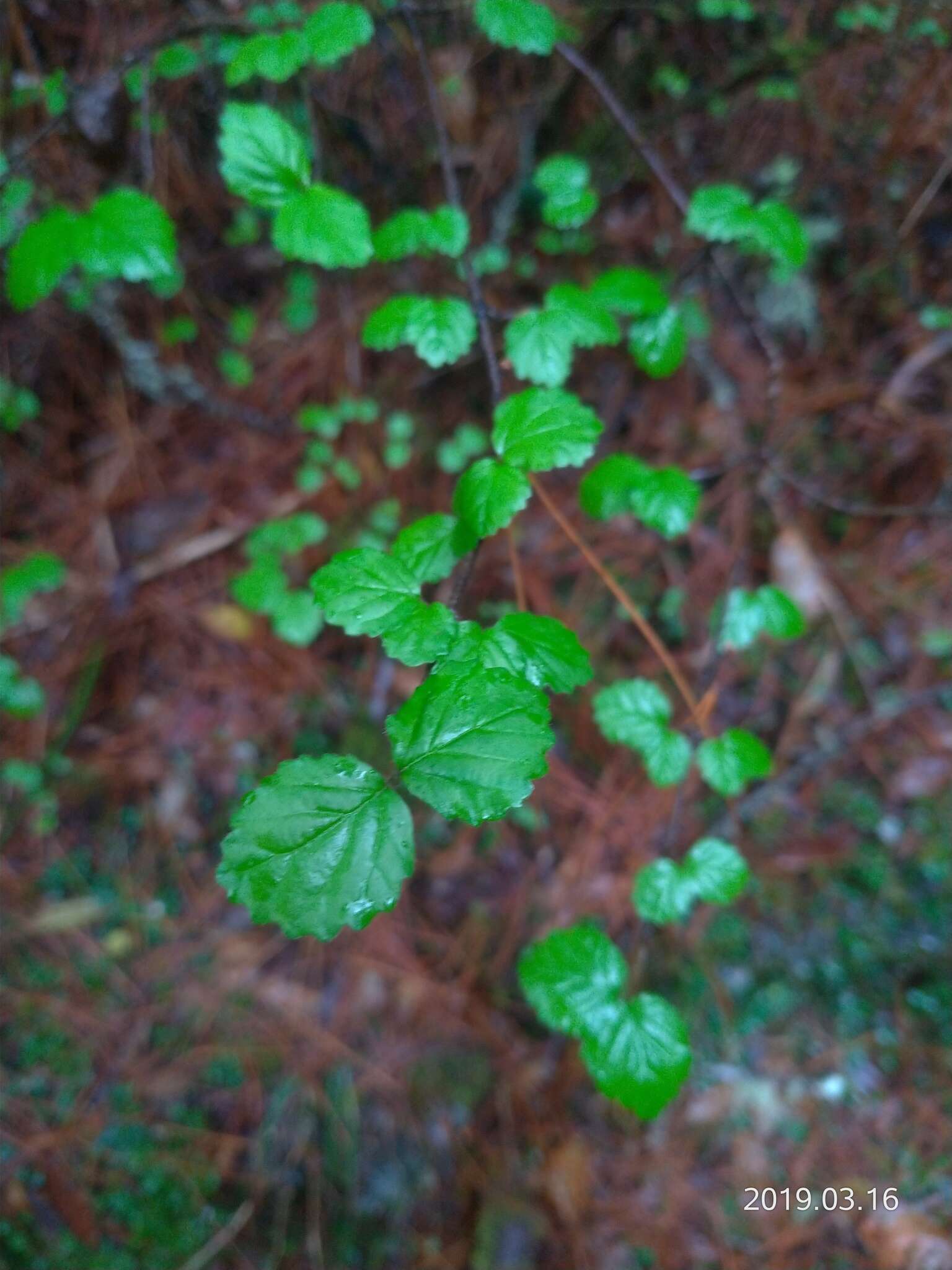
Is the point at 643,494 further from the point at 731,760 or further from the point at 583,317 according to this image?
the point at 731,760

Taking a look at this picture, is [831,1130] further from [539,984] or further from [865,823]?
[539,984]

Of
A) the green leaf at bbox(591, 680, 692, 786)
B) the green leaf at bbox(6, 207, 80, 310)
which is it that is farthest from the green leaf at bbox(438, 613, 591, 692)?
the green leaf at bbox(6, 207, 80, 310)

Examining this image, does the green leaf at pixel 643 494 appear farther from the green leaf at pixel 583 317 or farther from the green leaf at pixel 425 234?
the green leaf at pixel 425 234

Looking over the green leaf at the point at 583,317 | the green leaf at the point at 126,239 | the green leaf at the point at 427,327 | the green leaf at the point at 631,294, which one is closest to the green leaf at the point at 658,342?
the green leaf at the point at 631,294

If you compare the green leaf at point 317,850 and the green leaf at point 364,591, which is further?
the green leaf at point 364,591

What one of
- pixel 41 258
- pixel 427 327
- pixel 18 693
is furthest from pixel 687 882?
pixel 18 693

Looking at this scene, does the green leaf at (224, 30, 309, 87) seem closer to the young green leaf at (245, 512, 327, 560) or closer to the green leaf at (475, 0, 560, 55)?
the green leaf at (475, 0, 560, 55)
